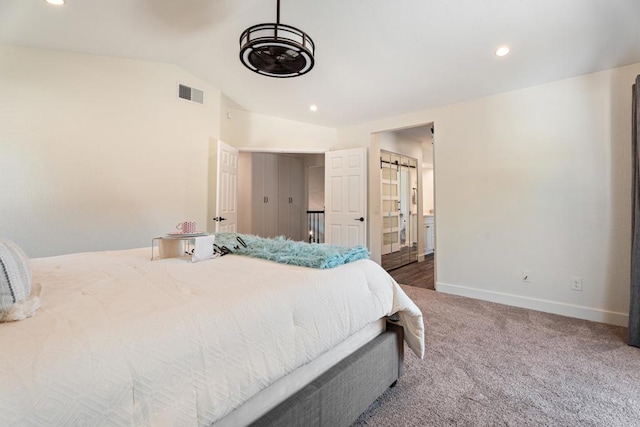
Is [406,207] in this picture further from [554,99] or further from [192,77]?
[192,77]

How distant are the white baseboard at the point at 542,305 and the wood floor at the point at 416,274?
39 centimetres

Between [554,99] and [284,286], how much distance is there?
3511 mm

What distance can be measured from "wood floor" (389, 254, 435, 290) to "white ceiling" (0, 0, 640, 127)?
260 centimetres

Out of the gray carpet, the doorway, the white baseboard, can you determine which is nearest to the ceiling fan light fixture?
the gray carpet

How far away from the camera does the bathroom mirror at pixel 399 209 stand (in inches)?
202

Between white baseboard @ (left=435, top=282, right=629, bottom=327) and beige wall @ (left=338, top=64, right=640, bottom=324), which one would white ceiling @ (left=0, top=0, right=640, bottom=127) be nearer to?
beige wall @ (left=338, top=64, right=640, bottom=324)

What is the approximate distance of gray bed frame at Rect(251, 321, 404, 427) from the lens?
37.8 inches

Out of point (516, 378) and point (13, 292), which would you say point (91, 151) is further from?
point (516, 378)

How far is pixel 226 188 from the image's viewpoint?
3795 millimetres

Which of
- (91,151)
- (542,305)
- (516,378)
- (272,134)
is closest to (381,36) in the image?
(272,134)

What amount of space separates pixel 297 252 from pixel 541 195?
2.93 m

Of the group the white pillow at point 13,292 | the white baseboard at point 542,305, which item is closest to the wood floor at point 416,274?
the white baseboard at point 542,305

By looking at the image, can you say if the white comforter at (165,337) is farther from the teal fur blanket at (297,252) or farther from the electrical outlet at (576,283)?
the electrical outlet at (576,283)

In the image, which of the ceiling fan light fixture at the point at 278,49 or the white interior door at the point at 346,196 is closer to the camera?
the ceiling fan light fixture at the point at 278,49
